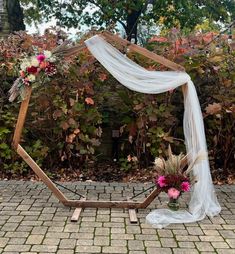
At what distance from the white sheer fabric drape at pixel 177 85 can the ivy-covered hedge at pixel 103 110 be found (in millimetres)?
1123

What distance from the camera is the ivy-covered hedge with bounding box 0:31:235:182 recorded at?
6211 mm

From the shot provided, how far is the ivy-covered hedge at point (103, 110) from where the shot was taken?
621 centimetres

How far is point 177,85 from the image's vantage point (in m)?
4.88

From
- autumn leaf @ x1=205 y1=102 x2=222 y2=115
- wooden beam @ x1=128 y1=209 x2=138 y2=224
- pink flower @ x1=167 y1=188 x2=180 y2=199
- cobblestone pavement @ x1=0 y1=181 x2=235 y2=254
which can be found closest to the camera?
cobblestone pavement @ x1=0 y1=181 x2=235 y2=254

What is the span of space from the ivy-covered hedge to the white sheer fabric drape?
3.68ft

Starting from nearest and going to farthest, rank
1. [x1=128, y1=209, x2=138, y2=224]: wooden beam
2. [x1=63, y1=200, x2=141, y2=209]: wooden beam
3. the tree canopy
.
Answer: [x1=128, y1=209, x2=138, y2=224]: wooden beam < [x1=63, y1=200, x2=141, y2=209]: wooden beam < the tree canopy

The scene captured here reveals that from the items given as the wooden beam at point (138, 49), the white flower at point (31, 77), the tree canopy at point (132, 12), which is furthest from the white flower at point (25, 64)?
the tree canopy at point (132, 12)

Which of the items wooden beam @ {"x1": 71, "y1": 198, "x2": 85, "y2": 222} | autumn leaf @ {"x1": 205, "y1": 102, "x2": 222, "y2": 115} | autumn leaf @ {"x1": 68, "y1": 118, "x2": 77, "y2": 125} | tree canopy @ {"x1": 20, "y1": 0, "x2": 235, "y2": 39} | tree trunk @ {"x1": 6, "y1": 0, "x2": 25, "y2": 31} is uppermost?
tree canopy @ {"x1": 20, "y1": 0, "x2": 235, "y2": 39}

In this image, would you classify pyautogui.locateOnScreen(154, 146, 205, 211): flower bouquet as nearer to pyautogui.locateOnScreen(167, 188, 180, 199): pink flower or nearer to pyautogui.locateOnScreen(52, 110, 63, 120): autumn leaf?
pyautogui.locateOnScreen(167, 188, 180, 199): pink flower

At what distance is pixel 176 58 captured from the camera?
6.11 metres

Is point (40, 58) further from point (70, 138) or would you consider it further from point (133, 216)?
point (133, 216)

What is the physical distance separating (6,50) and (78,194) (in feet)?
8.90

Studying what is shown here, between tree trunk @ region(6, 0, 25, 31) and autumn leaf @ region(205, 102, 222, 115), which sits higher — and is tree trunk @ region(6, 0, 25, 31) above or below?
above

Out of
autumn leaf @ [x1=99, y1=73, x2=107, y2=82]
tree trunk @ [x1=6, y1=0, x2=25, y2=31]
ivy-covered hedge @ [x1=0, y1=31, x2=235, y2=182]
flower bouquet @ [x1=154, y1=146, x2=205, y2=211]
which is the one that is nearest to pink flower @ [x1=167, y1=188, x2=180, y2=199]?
flower bouquet @ [x1=154, y1=146, x2=205, y2=211]
